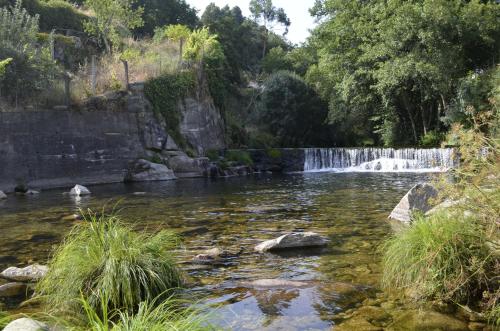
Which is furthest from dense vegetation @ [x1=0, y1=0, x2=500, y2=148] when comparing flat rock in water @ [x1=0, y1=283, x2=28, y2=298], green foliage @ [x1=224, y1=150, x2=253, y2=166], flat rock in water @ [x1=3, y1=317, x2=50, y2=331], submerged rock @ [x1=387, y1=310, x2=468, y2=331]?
submerged rock @ [x1=387, y1=310, x2=468, y2=331]

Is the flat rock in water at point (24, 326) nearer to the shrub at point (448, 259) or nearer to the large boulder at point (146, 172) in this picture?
the shrub at point (448, 259)

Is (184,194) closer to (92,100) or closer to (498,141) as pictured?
(92,100)

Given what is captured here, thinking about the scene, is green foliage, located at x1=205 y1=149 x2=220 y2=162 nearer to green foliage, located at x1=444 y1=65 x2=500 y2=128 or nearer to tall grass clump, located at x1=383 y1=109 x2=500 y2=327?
green foliage, located at x1=444 y1=65 x2=500 y2=128

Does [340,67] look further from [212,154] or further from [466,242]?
[466,242]

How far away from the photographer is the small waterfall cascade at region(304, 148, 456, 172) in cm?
2298

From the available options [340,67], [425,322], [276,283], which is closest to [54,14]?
[340,67]

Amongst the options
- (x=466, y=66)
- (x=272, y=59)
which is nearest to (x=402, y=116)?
(x=466, y=66)

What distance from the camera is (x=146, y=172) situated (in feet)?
66.9

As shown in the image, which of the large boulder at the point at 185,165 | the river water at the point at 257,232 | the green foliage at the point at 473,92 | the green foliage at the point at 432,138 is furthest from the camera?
the green foliage at the point at 432,138

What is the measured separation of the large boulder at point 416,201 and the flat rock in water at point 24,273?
5.74 metres

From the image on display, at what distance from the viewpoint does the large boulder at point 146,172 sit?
20250 mm

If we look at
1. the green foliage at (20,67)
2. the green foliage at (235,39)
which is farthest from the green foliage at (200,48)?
the green foliage at (20,67)

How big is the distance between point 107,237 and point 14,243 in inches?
167

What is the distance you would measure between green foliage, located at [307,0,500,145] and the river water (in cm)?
970
